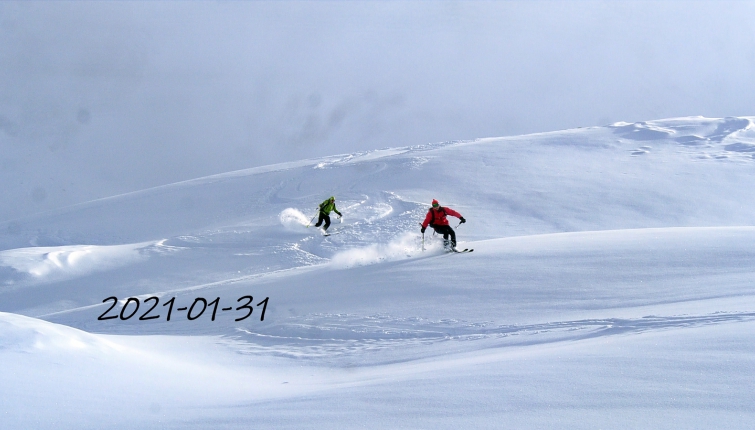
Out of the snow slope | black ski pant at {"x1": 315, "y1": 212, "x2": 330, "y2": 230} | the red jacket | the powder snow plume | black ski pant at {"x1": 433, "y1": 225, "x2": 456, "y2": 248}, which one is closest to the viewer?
the snow slope

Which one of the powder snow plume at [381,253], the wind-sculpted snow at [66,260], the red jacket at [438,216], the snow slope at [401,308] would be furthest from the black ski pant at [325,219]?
the red jacket at [438,216]

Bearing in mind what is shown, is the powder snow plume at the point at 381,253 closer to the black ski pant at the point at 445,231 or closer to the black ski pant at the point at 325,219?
the black ski pant at the point at 445,231

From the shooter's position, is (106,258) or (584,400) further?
(106,258)

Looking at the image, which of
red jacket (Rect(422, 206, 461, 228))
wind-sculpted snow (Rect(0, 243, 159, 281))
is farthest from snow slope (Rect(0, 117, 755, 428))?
red jacket (Rect(422, 206, 461, 228))

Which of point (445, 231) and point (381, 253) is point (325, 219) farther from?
point (445, 231)

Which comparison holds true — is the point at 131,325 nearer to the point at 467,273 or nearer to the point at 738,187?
the point at 467,273

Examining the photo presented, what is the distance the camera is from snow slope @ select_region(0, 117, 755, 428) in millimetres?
4383

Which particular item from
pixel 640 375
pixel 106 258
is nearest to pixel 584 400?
pixel 640 375

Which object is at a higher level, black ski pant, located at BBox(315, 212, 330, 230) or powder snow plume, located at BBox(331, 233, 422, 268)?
black ski pant, located at BBox(315, 212, 330, 230)

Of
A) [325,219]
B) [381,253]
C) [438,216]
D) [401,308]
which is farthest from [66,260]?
[401,308]

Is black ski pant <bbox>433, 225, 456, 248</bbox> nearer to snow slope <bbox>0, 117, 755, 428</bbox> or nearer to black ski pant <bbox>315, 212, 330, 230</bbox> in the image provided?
→ snow slope <bbox>0, 117, 755, 428</bbox>

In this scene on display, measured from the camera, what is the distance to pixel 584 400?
4.20 metres

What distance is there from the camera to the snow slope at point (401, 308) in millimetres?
4383

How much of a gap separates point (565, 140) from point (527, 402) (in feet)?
93.4
